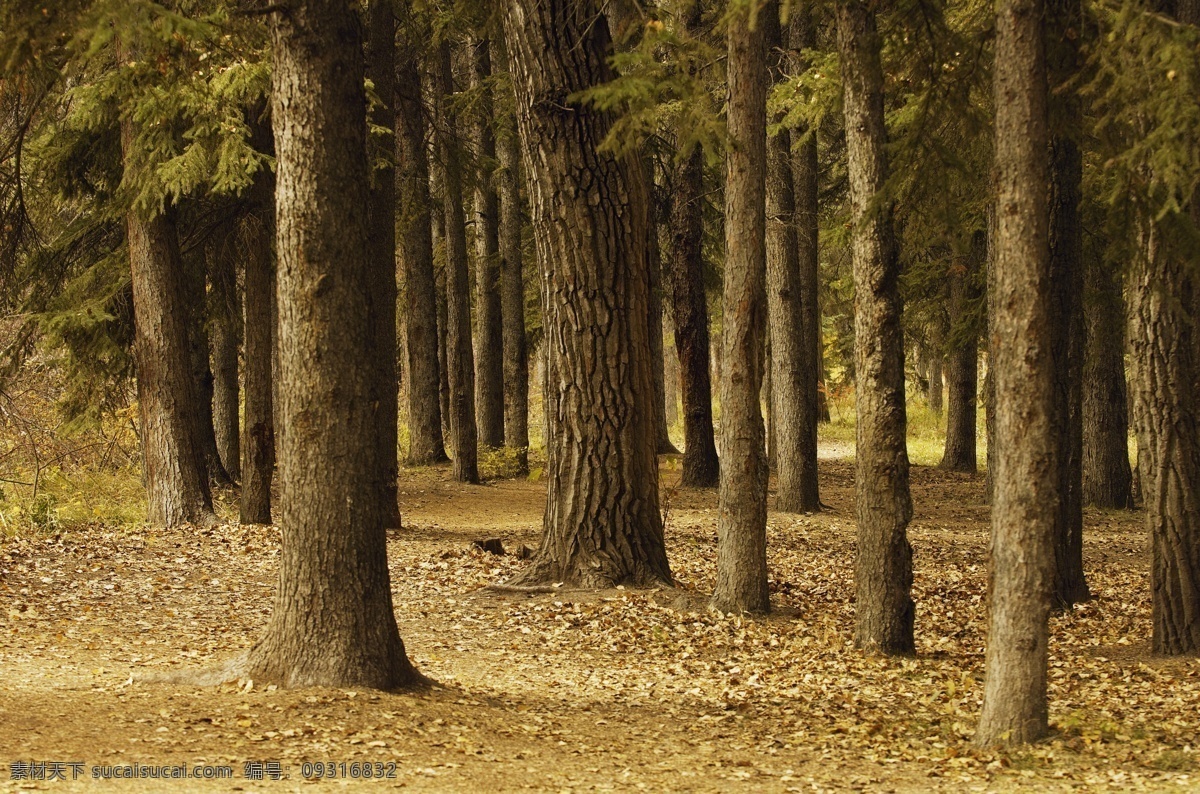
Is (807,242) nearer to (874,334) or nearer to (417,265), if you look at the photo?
(417,265)

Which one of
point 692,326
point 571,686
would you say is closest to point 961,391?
point 692,326

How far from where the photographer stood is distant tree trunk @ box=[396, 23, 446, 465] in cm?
1739

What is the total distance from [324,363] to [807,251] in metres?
14.3

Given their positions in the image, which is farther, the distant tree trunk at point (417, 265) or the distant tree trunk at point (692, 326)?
the distant tree trunk at point (692, 326)

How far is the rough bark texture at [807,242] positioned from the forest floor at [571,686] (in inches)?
111

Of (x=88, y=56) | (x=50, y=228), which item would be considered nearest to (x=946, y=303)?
(x=50, y=228)

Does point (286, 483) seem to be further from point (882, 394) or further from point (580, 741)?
point (882, 394)

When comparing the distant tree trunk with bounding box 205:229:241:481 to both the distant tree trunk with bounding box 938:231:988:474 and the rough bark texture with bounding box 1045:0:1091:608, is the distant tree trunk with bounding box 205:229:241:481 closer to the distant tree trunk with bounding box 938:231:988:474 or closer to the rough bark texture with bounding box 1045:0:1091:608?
the rough bark texture with bounding box 1045:0:1091:608

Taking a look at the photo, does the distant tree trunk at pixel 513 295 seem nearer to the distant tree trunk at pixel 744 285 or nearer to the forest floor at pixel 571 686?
the forest floor at pixel 571 686

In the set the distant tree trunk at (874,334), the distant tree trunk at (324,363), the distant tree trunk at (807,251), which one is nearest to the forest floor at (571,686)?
the distant tree trunk at (324,363)

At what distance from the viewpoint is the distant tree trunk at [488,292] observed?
2130 cm

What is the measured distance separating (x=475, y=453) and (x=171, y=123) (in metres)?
8.54

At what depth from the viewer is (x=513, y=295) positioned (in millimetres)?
21172

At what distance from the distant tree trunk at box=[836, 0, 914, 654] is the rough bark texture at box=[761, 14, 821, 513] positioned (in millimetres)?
6555
